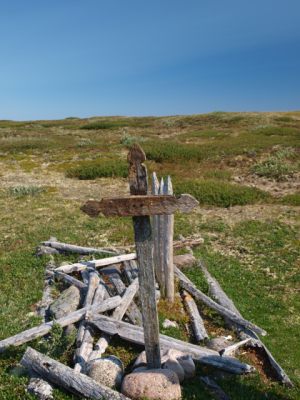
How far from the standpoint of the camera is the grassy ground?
1115 centimetres

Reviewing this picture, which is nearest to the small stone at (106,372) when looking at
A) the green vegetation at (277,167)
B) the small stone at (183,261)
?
the small stone at (183,261)

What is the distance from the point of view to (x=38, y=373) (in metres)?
8.70

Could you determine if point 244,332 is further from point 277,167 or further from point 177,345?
point 277,167

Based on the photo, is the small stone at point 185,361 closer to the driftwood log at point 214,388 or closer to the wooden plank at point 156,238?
the driftwood log at point 214,388

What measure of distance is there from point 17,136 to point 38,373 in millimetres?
58831

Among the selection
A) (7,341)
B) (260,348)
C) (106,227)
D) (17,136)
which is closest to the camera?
(7,341)

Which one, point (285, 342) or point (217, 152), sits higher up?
point (217, 152)

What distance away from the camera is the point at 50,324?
1052 centimetres

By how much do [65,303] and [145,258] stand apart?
527 centimetres

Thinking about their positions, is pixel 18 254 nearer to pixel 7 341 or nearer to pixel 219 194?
pixel 7 341

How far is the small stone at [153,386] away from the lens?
7.80 meters

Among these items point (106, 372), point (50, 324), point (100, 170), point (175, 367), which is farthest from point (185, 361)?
point (100, 170)

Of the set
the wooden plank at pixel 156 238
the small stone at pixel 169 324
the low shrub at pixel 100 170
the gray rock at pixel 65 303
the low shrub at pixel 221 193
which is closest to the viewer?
the small stone at pixel 169 324

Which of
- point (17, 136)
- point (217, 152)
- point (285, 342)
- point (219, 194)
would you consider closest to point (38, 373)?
point (285, 342)
